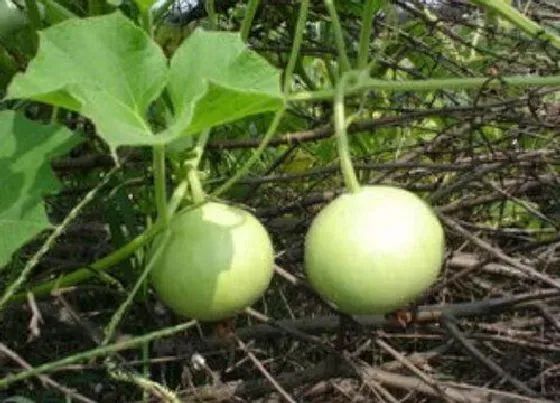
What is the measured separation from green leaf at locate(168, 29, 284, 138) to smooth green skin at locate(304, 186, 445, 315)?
0.38ft

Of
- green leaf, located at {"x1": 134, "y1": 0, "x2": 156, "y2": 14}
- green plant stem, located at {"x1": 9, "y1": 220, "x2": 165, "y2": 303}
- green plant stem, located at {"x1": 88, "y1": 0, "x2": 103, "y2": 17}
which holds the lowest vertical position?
green plant stem, located at {"x1": 9, "y1": 220, "x2": 165, "y2": 303}

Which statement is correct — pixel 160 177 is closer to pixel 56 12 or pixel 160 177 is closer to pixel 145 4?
pixel 145 4

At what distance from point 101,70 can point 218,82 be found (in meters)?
0.09

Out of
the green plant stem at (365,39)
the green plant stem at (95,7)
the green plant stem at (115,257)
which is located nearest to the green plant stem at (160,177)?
the green plant stem at (115,257)

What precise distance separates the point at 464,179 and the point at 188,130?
588 mm

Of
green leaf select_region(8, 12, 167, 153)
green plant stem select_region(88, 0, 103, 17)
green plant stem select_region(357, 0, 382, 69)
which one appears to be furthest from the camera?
green plant stem select_region(88, 0, 103, 17)

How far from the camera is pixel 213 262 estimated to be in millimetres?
885

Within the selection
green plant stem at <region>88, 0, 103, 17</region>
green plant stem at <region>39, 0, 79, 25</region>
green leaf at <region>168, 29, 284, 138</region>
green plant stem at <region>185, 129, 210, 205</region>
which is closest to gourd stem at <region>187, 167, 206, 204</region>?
green plant stem at <region>185, 129, 210, 205</region>

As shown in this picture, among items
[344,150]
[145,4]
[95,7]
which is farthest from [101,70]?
[95,7]

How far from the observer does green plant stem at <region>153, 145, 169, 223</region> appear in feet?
2.80

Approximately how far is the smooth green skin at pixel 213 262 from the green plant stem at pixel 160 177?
1cm

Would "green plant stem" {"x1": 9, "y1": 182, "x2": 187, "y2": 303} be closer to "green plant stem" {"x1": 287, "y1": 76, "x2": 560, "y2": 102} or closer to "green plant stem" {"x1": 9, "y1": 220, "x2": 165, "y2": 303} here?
"green plant stem" {"x1": 9, "y1": 220, "x2": 165, "y2": 303}

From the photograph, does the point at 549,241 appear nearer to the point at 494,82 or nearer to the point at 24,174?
the point at 494,82

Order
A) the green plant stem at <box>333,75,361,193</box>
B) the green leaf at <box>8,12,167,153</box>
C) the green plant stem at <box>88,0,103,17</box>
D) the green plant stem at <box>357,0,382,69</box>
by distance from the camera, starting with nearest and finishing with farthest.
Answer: the green leaf at <box>8,12,167,153</box>, the green plant stem at <box>333,75,361,193</box>, the green plant stem at <box>357,0,382,69</box>, the green plant stem at <box>88,0,103,17</box>
